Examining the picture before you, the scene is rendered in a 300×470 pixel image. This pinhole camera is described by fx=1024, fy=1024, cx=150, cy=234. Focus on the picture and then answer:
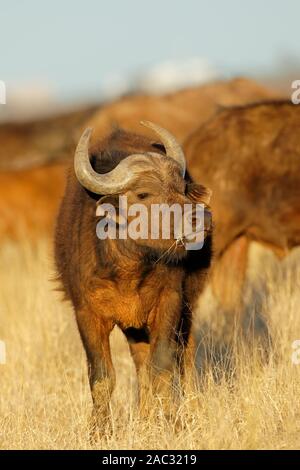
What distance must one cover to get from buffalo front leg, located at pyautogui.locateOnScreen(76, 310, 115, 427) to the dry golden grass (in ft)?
0.54

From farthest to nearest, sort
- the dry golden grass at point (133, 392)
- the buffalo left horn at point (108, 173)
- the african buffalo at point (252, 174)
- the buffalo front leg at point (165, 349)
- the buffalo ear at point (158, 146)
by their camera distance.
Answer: the african buffalo at point (252, 174)
the buffalo ear at point (158, 146)
the buffalo front leg at point (165, 349)
the buffalo left horn at point (108, 173)
the dry golden grass at point (133, 392)

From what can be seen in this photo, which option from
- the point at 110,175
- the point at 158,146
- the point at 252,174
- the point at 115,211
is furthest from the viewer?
the point at 252,174

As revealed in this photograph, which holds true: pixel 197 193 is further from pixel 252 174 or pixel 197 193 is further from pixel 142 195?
pixel 252 174

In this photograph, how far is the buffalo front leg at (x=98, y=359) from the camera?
274 inches

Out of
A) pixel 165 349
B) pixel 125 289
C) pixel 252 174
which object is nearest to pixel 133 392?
pixel 165 349

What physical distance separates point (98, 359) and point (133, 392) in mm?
1119

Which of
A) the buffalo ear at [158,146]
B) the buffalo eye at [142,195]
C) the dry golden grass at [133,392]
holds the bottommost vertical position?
the dry golden grass at [133,392]

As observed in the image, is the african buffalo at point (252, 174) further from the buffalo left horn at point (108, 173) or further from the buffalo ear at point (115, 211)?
the buffalo left horn at point (108, 173)

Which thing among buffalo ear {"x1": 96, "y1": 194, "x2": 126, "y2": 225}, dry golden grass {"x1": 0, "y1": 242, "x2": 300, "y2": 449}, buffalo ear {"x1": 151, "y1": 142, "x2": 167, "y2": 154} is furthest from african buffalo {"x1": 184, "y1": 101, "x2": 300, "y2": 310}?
buffalo ear {"x1": 96, "y1": 194, "x2": 126, "y2": 225}

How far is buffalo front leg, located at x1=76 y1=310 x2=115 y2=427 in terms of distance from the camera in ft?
22.8

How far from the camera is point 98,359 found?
22.9 ft

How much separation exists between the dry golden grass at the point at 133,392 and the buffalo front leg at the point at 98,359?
6.4 inches

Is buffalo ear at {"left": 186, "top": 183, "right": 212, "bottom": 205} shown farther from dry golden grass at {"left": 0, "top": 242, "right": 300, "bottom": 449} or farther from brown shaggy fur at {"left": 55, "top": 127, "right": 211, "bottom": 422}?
dry golden grass at {"left": 0, "top": 242, "right": 300, "bottom": 449}

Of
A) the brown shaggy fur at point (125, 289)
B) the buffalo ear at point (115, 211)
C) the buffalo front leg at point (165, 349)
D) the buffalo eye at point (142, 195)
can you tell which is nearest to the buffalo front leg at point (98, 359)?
the brown shaggy fur at point (125, 289)
